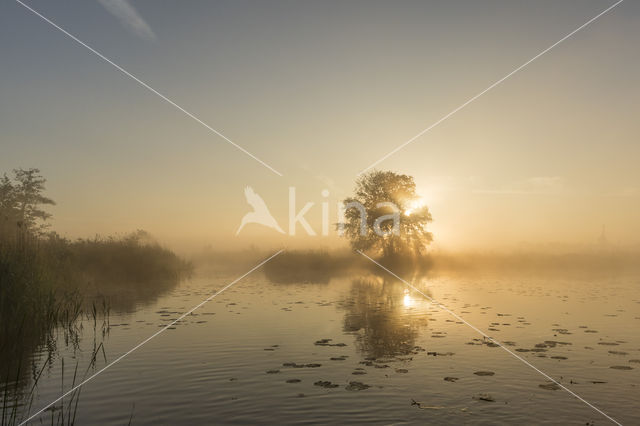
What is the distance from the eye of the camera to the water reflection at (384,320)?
52.6 feet

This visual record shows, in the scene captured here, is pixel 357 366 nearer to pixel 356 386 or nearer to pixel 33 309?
pixel 356 386

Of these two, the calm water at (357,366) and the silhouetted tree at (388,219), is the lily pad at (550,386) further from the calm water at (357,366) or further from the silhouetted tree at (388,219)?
the silhouetted tree at (388,219)

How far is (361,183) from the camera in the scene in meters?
73.6

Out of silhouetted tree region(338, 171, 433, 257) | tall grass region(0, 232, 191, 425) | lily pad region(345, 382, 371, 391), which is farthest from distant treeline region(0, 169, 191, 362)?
silhouetted tree region(338, 171, 433, 257)

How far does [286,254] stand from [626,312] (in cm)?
5004

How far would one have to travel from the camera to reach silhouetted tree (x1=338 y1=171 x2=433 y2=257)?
229 ft

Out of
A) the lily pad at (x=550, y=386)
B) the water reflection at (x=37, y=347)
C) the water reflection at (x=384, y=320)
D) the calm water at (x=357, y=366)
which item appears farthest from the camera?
the water reflection at (x=384, y=320)

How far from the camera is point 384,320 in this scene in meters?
21.9

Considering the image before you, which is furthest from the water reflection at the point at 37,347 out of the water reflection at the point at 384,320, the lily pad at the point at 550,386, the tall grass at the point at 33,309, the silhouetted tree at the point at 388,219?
the silhouetted tree at the point at 388,219

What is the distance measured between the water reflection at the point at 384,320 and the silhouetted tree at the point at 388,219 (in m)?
34.3

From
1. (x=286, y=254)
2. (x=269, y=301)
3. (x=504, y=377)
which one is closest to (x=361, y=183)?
(x=286, y=254)

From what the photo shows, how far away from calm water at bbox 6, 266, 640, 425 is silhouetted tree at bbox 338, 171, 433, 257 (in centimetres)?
4374

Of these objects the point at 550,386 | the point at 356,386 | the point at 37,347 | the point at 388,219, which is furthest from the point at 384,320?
the point at 388,219

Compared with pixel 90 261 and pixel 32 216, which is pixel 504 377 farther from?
pixel 32 216
